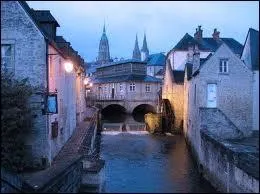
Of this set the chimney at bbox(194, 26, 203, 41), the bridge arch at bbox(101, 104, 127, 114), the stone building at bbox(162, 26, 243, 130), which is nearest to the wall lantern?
the stone building at bbox(162, 26, 243, 130)

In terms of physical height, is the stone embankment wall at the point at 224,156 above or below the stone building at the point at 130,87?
below

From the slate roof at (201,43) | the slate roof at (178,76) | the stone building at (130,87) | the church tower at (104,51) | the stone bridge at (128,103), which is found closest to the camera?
the slate roof at (178,76)

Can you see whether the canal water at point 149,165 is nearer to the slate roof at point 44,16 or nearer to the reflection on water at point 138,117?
the slate roof at point 44,16

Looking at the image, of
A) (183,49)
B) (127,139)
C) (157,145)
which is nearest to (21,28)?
(157,145)

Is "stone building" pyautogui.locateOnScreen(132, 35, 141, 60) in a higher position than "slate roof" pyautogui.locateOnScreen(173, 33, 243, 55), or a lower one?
higher

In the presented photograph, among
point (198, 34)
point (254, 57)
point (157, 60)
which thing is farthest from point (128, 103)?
point (254, 57)

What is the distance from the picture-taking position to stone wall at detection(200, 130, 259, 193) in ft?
52.6

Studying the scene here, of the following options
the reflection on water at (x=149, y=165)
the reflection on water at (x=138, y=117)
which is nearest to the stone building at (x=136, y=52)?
the reflection on water at (x=138, y=117)

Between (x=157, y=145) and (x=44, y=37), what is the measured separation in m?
20.1

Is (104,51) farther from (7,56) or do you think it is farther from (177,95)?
(7,56)

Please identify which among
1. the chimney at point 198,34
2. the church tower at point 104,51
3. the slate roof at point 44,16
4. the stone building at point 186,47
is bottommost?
the slate roof at point 44,16

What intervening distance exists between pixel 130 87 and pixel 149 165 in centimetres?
4392

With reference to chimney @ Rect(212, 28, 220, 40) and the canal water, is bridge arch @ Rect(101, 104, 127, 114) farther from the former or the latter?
the canal water

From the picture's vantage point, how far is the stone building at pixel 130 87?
71.6m
